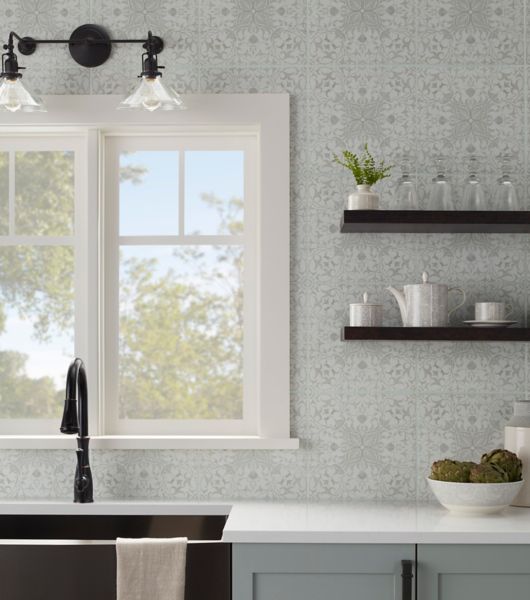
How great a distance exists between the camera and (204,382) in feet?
9.51

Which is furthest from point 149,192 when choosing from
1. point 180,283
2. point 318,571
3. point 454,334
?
point 318,571

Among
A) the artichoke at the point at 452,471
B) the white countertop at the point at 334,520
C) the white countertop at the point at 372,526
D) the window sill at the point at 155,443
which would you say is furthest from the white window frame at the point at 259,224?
the artichoke at the point at 452,471

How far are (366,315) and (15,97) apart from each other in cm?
123

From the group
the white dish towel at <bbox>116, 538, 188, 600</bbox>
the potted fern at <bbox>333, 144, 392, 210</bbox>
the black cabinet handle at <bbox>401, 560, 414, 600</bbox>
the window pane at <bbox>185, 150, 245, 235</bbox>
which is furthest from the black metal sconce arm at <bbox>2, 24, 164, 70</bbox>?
the black cabinet handle at <bbox>401, 560, 414, 600</bbox>

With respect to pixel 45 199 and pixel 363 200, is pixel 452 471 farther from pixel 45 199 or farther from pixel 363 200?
pixel 45 199

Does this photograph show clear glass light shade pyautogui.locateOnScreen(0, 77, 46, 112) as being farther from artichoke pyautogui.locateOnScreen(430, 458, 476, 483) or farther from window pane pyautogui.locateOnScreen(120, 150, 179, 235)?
artichoke pyautogui.locateOnScreen(430, 458, 476, 483)

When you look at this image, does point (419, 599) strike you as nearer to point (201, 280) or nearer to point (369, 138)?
point (201, 280)

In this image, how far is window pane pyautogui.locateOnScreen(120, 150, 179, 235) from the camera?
2928mm

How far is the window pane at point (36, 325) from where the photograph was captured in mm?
2914

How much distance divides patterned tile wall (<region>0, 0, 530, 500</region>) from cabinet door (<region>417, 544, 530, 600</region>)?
20.5 inches

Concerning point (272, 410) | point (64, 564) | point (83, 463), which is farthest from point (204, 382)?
point (64, 564)

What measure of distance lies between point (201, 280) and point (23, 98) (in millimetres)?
817

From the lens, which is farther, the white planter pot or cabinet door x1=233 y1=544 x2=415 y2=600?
the white planter pot

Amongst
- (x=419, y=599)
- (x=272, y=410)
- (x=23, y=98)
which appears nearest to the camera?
(x=419, y=599)
